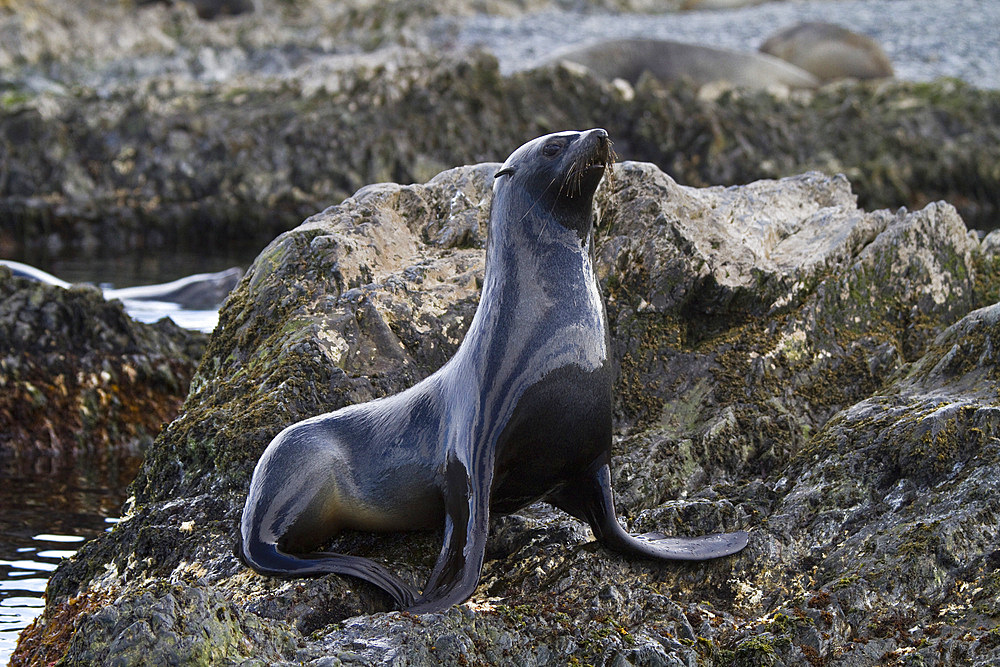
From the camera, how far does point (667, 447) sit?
5.16 metres

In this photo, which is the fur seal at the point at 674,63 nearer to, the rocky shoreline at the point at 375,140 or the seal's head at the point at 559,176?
the rocky shoreline at the point at 375,140

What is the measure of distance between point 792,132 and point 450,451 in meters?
19.4

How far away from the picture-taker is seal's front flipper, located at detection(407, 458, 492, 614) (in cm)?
408

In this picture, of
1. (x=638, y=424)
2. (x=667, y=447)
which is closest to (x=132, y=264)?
(x=638, y=424)

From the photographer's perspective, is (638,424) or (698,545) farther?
(638,424)

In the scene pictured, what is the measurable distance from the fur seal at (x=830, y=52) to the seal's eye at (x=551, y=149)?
26.6 metres

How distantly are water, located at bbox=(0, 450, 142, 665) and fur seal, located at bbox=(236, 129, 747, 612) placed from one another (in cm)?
152

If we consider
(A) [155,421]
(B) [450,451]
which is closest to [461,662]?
(B) [450,451]

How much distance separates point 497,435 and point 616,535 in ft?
1.93

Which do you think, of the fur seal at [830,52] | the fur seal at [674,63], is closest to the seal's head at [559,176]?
the fur seal at [674,63]

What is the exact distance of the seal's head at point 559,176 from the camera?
4391mm

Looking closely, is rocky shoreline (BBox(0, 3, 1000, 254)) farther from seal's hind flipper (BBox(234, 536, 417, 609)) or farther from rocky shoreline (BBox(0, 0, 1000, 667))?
seal's hind flipper (BBox(234, 536, 417, 609))

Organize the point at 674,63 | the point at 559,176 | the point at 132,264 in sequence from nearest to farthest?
the point at 559,176, the point at 132,264, the point at 674,63

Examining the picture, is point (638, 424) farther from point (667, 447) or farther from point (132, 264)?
point (132, 264)
